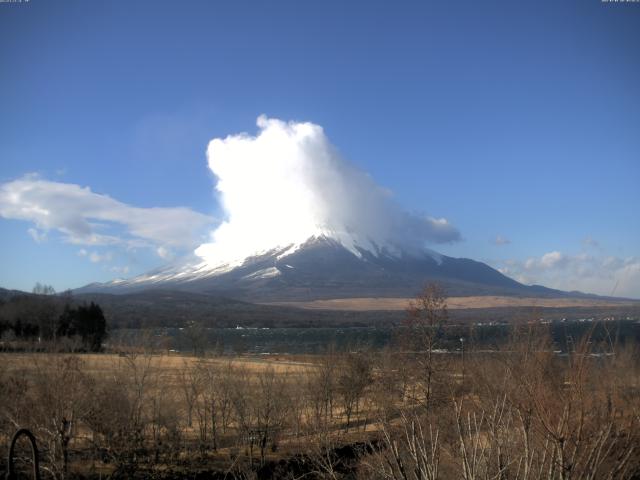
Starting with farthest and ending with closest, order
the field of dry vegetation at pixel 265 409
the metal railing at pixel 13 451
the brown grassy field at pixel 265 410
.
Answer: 1. the field of dry vegetation at pixel 265 409
2. the brown grassy field at pixel 265 410
3. the metal railing at pixel 13 451

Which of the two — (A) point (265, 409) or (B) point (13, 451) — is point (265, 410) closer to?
(A) point (265, 409)

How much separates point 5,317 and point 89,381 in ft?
251

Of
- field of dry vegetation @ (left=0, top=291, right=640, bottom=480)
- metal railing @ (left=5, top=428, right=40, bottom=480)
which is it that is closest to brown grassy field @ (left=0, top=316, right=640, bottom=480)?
field of dry vegetation @ (left=0, top=291, right=640, bottom=480)

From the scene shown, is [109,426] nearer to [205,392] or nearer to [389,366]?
[205,392]

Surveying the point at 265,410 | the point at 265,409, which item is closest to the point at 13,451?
the point at 265,409

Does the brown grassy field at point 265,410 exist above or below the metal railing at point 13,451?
below

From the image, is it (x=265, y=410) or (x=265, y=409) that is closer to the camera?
(x=265, y=409)

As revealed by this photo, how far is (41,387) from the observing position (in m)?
20.2

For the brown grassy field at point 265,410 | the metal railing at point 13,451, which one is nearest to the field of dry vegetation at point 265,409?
the brown grassy field at point 265,410

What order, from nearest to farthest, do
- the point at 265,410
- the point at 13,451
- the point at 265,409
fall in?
the point at 13,451, the point at 265,409, the point at 265,410

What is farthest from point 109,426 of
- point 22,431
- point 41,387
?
point 22,431

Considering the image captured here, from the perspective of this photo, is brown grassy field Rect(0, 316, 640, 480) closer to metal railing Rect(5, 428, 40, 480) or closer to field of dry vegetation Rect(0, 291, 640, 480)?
field of dry vegetation Rect(0, 291, 640, 480)

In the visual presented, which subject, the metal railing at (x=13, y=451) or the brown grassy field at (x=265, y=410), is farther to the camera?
the brown grassy field at (x=265, y=410)

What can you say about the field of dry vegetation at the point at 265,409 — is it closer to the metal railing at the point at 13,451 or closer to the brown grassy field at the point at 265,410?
the brown grassy field at the point at 265,410
